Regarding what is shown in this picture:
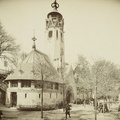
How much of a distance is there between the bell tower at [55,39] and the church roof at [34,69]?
0.14 meters

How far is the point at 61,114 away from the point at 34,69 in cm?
100

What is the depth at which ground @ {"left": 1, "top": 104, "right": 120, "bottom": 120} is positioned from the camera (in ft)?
15.6

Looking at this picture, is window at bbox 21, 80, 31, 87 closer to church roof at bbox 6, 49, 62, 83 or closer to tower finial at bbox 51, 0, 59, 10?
church roof at bbox 6, 49, 62, 83

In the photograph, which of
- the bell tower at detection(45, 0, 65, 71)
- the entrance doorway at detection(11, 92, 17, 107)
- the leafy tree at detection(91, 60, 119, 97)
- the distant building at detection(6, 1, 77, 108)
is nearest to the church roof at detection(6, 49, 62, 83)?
the distant building at detection(6, 1, 77, 108)

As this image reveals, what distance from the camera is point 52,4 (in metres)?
5.05

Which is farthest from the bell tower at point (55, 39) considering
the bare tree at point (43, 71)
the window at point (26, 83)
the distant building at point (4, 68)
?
the distant building at point (4, 68)

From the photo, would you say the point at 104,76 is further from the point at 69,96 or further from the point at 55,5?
the point at 55,5

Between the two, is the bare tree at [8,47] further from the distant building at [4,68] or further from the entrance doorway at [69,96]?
the entrance doorway at [69,96]

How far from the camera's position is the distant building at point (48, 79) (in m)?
4.89

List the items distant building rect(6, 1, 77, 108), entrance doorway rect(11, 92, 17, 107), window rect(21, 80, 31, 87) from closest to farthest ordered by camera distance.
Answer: entrance doorway rect(11, 92, 17, 107)
distant building rect(6, 1, 77, 108)
window rect(21, 80, 31, 87)

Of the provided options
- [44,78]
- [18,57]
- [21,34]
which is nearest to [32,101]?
[44,78]

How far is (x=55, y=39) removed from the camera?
511cm

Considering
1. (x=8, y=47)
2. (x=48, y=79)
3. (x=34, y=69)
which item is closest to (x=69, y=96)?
(x=48, y=79)

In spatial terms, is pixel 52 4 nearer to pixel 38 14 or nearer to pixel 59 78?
pixel 38 14
